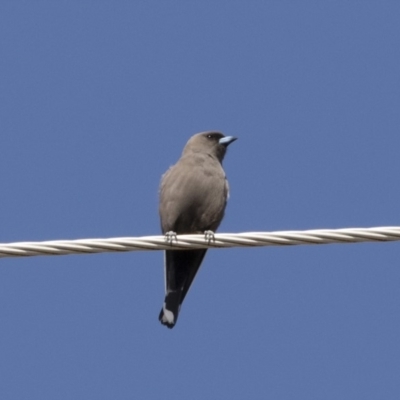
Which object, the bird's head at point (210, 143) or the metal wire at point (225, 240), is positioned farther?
the bird's head at point (210, 143)

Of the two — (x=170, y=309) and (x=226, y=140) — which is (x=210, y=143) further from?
(x=170, y=309)

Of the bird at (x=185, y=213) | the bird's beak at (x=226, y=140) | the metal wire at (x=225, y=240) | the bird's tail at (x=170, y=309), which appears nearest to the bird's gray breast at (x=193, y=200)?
the bird at (x=185, y=213)

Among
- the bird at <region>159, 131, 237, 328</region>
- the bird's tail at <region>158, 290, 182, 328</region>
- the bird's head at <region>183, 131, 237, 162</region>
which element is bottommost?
the bird's tail at <region>158, 290, 182, 328</region>

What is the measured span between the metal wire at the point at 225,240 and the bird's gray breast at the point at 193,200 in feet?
7.99

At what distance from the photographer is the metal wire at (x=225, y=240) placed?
667cm

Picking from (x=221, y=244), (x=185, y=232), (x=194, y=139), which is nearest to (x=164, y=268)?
(x=185, y=232)

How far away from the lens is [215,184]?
9500 millimetres

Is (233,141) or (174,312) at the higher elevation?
(233,141)

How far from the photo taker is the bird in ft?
30.8

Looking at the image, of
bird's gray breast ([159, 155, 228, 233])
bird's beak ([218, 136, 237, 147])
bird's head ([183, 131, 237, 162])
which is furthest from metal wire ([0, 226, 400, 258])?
bird's beak ([218, 136, 237, 147])

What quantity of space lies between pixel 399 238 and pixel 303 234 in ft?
1.80

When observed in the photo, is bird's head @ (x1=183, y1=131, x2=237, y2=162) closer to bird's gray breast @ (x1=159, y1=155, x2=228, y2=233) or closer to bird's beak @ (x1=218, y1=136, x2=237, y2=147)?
bird's beak @ (x1=218, y1=136, x2=237, y2=147)

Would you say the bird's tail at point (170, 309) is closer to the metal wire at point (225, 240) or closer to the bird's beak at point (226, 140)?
the bird's beak at point (226, 140)

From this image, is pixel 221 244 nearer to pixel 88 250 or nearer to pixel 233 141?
pixel 88 250
